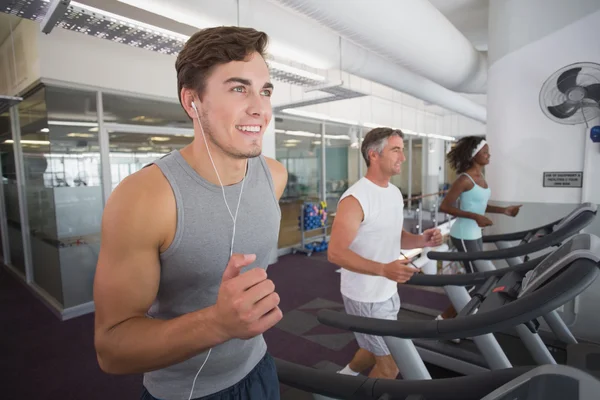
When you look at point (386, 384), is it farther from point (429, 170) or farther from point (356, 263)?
point (429, 170)

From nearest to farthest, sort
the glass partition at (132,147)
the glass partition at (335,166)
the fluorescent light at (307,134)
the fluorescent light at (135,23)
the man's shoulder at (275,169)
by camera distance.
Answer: the man's shoulder at (275,169) → the fluorescent light at (135,23) → the glass partition at (132,147) → the fluorescent light at (307,134) → the glass partition at (335,166)

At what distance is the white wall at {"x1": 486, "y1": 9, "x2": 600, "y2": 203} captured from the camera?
295cm

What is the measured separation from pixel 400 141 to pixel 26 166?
447cm

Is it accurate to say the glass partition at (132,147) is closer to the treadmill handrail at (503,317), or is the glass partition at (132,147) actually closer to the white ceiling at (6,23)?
the white ceiling at (6,23)

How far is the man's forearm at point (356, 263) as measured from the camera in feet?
5.68

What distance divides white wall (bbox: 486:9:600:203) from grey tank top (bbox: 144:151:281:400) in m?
3.20

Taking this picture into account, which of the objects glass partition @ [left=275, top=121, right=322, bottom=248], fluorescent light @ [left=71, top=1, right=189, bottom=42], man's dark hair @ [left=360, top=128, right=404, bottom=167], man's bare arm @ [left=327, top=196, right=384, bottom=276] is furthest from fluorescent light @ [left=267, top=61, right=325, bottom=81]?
glass partition @ [left=275, top=121, right=322, bottom=248]

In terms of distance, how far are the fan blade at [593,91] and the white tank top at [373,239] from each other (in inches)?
83.0

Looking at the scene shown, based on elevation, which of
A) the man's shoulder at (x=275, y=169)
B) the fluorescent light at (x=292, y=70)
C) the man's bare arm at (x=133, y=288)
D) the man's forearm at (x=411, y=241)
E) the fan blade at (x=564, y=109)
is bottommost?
the man's forearm at (x=411, y=241)

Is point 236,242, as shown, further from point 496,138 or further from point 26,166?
point 26,166

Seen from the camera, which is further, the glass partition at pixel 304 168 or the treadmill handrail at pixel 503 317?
the glass partition at pixel 304 168

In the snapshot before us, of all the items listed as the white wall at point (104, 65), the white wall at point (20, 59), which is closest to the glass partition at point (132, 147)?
the white wall at point (104, 65)

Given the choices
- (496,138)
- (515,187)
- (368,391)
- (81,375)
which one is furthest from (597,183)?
(81,375)

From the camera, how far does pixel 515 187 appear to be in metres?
3.36
